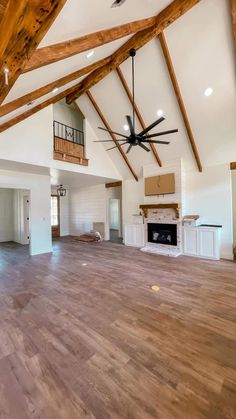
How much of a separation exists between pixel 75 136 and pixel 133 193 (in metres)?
3.33

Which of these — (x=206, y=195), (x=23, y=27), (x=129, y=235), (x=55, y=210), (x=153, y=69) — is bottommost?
(x=129, y=235)

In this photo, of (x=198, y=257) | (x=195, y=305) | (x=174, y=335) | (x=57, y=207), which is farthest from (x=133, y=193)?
(x=174, y=335)

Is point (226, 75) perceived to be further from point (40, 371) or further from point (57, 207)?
point (57, 207)

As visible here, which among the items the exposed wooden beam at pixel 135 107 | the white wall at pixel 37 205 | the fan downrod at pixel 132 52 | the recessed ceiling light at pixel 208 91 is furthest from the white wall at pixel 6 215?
the recessed ceiling light at pixel 208 91

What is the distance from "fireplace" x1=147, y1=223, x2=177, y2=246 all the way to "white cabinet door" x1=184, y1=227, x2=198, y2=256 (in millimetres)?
437

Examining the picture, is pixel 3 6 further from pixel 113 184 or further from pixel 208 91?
pixel 113 184

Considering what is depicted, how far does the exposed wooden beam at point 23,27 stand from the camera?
4.11 ft

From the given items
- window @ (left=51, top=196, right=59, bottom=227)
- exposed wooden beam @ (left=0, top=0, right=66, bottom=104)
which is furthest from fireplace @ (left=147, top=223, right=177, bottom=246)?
exposed wooden beam @ (left=0, top=0, right=66, bottom=104)

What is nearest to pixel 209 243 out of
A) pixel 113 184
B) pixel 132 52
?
pixel 113 184

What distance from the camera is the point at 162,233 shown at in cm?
686

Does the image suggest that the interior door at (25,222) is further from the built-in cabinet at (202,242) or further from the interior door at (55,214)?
the built-in cabinet at (202,242)

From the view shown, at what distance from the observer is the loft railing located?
6.92 m

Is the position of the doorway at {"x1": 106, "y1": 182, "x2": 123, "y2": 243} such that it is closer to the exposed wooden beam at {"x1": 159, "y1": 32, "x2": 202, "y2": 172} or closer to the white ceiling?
the exposed wooden beam at {"x1": 159, "y1": 32, "x2": 202, "y2": 172}

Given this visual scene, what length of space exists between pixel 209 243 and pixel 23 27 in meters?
5.95
